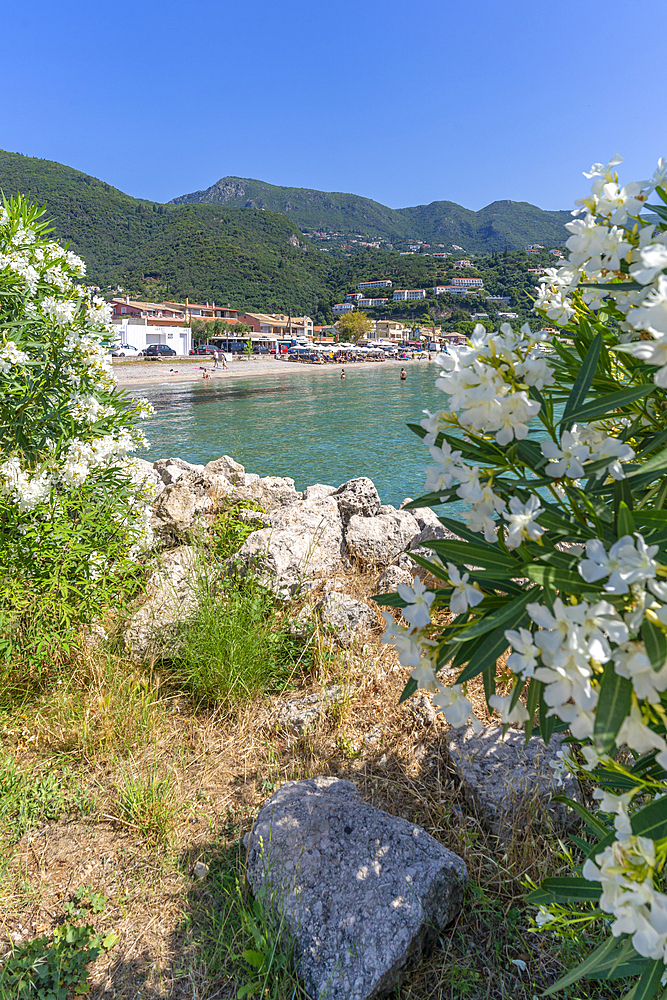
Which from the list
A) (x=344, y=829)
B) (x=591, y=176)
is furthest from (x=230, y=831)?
(x=591, y=176)

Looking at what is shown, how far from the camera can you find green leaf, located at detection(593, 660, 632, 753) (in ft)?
2.21

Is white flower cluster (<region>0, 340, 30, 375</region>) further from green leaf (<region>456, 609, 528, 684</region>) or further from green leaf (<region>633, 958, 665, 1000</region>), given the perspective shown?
green leaf (<region>633, 958, 665, 1000</region>)

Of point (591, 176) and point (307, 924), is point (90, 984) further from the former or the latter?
point (591, 176)

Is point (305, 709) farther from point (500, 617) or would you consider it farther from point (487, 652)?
point (500, 617)

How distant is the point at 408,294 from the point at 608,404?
122 meters

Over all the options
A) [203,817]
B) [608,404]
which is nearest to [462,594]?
[608,404]

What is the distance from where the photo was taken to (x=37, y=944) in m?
1.58

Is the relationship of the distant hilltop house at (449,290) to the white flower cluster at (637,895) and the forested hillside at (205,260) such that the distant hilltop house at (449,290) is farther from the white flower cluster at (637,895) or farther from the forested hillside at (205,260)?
the white flower cluster at (637,895)

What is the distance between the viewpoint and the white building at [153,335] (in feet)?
162

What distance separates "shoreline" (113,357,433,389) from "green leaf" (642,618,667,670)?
26393 mm

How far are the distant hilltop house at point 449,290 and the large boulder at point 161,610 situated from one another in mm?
113261

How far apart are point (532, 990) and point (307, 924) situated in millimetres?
631

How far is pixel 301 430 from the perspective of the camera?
1658cm

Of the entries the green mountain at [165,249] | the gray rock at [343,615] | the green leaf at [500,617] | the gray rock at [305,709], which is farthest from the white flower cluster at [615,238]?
the green mountain at [165,249]
